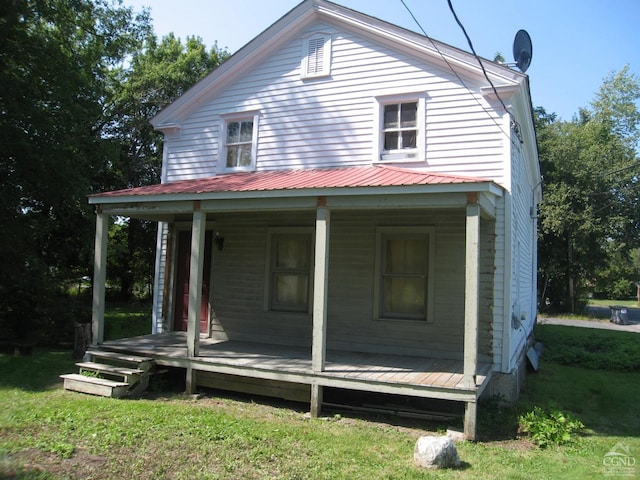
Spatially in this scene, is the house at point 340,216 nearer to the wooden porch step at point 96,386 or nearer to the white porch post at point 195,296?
the white porch post at point 195,296

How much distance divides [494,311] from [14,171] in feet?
40.5

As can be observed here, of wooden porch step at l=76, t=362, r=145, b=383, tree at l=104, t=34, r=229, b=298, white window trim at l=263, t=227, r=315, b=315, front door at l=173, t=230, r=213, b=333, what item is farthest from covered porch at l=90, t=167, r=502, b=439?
tree at l=104, t=34, r=229, b=298

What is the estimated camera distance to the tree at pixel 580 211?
25797 mm

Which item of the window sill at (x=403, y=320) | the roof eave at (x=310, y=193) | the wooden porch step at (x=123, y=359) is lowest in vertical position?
the wooden porch step at (x=123, y=359)

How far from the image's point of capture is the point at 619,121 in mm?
33594

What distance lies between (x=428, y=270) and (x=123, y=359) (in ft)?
17.3

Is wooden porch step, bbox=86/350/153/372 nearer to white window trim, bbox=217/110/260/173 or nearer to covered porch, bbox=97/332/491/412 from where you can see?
covered porch, bbox=97/332/491/412

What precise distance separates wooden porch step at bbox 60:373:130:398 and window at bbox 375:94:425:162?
5.66 m

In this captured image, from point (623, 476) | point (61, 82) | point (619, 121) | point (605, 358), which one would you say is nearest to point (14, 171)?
point (61, 82)

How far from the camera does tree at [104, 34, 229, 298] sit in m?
20.9

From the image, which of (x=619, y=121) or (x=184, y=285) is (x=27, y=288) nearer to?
(x=184, y=285)

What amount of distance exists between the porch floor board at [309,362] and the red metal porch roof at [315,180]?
103 inches

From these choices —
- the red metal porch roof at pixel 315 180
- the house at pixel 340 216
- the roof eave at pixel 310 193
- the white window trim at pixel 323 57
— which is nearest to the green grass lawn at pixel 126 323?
the house at pixel 340 216

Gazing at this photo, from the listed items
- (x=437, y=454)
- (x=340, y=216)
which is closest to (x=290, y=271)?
(x=340, y=216)
